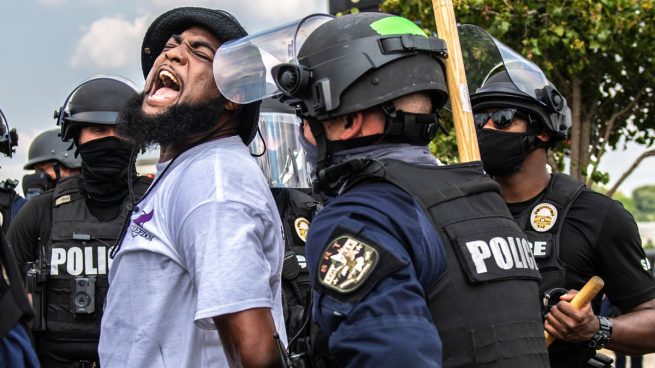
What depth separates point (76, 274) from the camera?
449 centimetres

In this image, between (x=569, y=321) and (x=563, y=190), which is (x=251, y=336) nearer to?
(x=569, y=321)

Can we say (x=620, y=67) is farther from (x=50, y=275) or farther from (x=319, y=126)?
(x=319, y=126)

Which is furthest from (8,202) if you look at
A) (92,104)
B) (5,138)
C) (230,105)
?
(230,105)

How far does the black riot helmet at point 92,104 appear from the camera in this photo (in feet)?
15.3

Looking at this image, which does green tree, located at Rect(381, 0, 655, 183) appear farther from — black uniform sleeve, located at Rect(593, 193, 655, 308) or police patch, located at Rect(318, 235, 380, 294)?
police patch, located at Rect(318, 235, 380, 294)

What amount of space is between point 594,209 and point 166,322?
71.3 inches

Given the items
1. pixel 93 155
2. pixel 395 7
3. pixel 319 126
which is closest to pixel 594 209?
pixel 319 126

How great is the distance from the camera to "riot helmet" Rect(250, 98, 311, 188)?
16.0 feet

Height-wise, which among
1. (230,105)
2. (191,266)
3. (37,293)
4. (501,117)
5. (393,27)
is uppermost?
(393,27)

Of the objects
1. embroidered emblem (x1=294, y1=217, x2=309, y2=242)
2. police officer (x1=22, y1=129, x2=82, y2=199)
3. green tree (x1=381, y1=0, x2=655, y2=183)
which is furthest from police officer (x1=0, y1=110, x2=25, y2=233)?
green tree (x1=381, y1=0, x2=655, y2=183)

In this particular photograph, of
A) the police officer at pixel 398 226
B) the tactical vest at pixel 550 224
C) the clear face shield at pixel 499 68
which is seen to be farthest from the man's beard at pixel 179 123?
the tactical vest at pixel 550 224

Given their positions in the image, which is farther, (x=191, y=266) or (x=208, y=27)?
(x=208, y=27)

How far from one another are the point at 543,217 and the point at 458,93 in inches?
47.7

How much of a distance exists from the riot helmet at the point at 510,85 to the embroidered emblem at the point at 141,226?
141 centimetres
